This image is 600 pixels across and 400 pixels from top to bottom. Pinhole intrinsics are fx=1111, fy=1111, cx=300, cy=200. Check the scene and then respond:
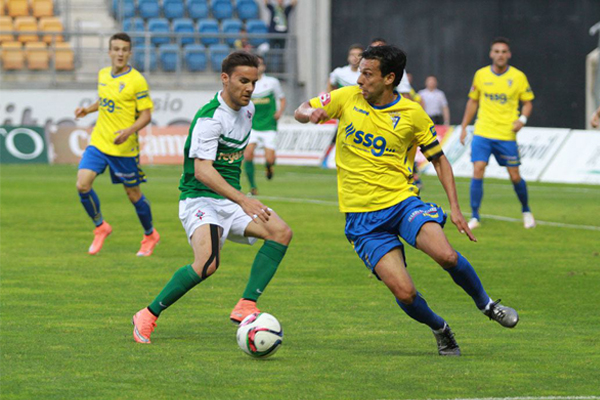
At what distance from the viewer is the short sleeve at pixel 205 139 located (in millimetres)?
6957

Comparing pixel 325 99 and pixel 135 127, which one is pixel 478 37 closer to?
pixel 135 127

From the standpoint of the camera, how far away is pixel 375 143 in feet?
22.2

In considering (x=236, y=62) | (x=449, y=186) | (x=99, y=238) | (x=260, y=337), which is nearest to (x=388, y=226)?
(x=449, y=186)

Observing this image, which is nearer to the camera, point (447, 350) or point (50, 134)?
point (447, 350)

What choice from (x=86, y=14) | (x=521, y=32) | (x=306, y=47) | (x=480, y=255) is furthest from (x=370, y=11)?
(x=480, y=255)

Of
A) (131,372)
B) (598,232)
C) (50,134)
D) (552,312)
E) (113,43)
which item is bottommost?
(50,134)

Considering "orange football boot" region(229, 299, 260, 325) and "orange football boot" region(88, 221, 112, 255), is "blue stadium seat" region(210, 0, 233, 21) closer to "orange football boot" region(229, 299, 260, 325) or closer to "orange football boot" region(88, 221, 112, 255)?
"orange football boot" region(88, 221, 112, 255)

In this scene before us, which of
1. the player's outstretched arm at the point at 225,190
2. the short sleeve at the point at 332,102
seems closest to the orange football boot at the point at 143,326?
the player's outstretched arm at the point at 225,190

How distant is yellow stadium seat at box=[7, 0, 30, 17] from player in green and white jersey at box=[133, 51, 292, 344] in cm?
2580

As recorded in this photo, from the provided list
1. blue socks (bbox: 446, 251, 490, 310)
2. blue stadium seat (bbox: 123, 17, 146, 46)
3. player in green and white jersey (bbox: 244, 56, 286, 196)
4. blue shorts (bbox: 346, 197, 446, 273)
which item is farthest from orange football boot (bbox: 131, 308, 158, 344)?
blue stadium seat (bbox: 123, 17, 146, 46)

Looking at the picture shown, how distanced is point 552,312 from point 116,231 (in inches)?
264

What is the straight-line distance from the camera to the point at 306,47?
31.7 metres

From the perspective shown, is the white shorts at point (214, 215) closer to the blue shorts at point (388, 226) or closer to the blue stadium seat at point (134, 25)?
the blue shorts at point (388, 226)

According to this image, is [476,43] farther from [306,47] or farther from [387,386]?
[387,386]
